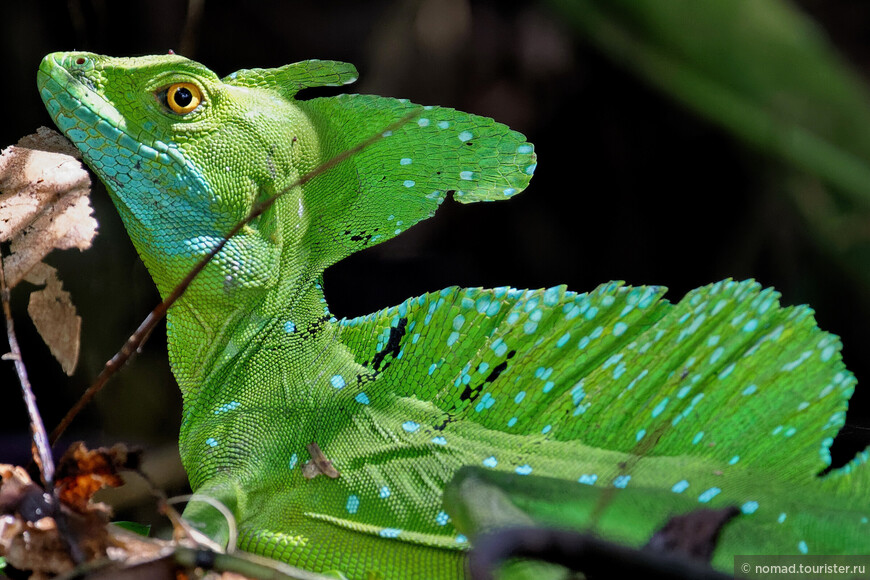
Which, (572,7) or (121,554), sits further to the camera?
(572,7)

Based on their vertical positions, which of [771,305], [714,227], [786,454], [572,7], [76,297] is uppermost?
[572,7]

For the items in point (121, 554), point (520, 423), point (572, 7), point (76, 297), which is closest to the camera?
point (121, 554)

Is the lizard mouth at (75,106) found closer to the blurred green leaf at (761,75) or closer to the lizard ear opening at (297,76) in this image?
the lizard ear opening at (297,76)

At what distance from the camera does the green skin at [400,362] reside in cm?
147

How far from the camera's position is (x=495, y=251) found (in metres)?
3.91

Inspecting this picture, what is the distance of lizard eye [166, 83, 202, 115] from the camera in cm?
172

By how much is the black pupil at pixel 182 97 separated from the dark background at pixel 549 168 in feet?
5.21

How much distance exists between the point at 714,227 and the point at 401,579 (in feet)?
9.82

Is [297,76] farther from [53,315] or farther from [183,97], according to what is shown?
[53,315]

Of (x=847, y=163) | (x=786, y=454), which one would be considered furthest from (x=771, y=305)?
(x=847, y=163)

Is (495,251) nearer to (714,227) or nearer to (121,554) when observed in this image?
(714,227)

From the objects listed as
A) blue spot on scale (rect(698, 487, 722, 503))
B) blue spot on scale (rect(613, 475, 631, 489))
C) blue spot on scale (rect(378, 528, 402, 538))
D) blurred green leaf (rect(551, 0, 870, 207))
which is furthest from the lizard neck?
blurred green leaf (rect(551, 0, 870, 207))

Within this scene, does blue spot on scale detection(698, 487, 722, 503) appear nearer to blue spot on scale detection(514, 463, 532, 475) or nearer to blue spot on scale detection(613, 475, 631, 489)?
blue spot on scale detection(613, 475, 631, 489)

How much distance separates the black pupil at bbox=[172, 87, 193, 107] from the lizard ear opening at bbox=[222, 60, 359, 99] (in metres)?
0.13
